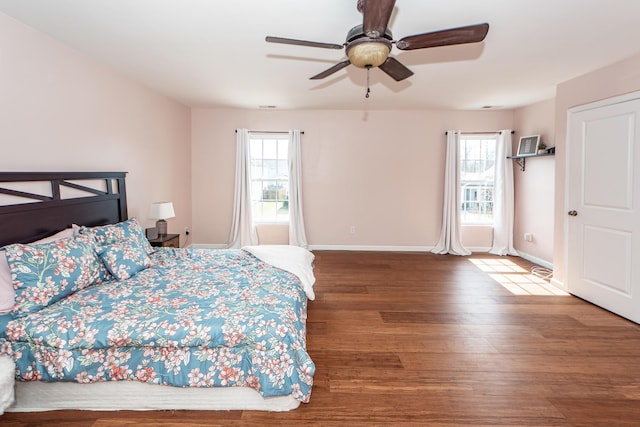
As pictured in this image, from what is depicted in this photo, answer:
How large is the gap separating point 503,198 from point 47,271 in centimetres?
597

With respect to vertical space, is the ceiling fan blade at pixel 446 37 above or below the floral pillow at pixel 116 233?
above

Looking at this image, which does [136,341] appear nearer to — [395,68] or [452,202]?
[395,68]

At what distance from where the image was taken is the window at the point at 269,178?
571 centimetres

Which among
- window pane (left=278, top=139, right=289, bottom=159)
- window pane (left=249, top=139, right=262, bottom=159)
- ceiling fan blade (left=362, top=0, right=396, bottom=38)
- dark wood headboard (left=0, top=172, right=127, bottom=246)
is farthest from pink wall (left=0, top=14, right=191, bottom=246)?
ceiling fan blade (left=362, top=0, right=396, bottom=38)

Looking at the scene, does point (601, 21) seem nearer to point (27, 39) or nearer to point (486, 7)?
point (486, 7)

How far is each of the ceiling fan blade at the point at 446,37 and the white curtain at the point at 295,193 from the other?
3.63 m

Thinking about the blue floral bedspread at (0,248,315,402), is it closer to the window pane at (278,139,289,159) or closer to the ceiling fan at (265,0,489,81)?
the ceiling fan at (265,0,489,81)

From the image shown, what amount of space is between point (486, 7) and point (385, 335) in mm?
2566

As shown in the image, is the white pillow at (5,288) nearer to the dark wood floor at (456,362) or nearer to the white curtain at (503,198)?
the dark wood floor at (456,362)

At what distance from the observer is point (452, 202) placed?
5.50 meters

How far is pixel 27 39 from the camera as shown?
2.47m

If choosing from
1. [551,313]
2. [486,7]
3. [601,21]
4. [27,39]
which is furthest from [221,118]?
[551,313]

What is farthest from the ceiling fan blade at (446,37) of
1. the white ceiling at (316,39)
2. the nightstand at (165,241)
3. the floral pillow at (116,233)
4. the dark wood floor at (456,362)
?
the nightstand at (165,241)

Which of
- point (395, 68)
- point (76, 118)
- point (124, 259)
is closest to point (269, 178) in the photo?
point (76, 118)
